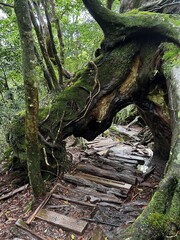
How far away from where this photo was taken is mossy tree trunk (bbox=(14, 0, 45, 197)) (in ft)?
12.5

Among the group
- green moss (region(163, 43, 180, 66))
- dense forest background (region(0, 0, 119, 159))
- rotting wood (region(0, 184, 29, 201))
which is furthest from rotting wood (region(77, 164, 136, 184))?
green moss (region(163, 43, 180, 66))

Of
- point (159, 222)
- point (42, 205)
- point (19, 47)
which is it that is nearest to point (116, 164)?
point (42, 205)

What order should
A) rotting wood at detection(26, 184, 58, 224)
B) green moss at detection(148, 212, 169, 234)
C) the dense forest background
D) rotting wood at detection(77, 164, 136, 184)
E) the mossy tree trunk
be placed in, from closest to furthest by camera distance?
1. green moss at detection(148, 212, 169, 234)
2. the mossy tree trunk
3. rotting wood at detection(26, 184, 58, 224)
4. rotting wood at detection(77, 164, 136, 184)
5. the dense forest background

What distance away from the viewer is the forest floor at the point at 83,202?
4027 millimetres

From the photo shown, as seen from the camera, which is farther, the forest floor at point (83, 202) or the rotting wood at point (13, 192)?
the rotting wood at point (13, 192)

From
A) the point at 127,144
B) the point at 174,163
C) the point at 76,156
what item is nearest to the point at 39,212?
the point at 174,163

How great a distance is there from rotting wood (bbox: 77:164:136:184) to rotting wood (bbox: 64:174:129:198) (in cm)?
59

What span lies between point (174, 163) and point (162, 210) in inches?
24.0

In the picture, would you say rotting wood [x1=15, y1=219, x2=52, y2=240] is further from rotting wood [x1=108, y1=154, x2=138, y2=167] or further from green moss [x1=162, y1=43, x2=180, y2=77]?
rotting wood [x1=108, y1=154, x2=138, y2=167]

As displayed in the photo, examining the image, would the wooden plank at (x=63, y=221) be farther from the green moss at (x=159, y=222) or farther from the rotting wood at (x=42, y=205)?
the green moss at (x=159, y=222)

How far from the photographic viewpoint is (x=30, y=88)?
161 inches

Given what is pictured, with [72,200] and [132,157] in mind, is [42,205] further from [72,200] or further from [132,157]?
[132,157]

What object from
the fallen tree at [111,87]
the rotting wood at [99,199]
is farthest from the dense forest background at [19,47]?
the rotting wood at [99,199]

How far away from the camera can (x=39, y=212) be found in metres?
4.50
